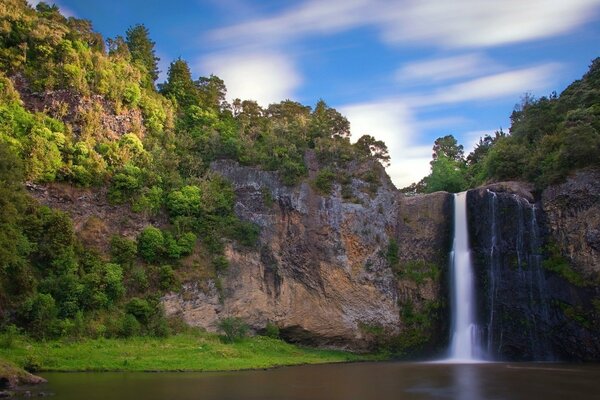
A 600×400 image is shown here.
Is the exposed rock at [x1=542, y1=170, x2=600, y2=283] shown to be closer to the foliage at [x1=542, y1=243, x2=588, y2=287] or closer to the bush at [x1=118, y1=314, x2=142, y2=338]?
the foliage at [x1=542, y1=243, x2=588, y2=287]

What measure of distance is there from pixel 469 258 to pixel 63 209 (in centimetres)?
3176

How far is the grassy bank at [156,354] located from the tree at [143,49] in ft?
103

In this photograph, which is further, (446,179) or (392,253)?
(446,179)

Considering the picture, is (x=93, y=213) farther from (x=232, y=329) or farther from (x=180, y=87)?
(x=180, y=87)

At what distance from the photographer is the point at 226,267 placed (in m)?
40.3

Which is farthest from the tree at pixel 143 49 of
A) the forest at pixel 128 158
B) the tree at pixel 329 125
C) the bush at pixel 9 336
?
the bush at pixel 9 336

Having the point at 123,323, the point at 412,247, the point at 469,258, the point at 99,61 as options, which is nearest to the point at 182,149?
the point at 99,61

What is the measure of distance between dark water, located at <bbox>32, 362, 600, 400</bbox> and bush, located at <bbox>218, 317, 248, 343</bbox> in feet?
23.4

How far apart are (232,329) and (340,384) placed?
14.4 m

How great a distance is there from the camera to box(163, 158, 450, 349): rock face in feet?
130

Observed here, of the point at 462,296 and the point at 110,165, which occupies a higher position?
the point at 110,165

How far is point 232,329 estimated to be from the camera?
120ft

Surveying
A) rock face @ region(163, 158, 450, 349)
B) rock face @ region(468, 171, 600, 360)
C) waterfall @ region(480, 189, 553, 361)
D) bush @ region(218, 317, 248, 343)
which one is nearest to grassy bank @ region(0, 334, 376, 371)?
bush @ region(218, 317, 248, 343)

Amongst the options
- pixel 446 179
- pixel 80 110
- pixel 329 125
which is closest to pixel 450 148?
pixel 446 179
